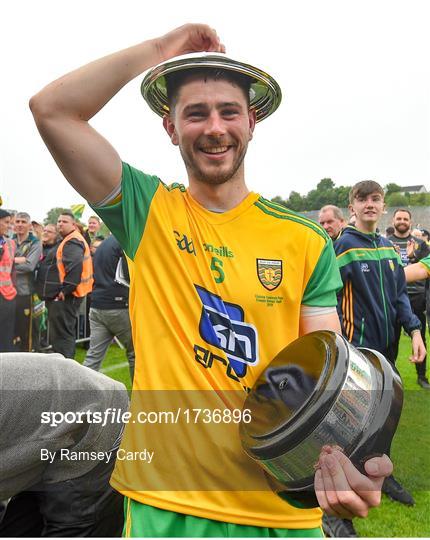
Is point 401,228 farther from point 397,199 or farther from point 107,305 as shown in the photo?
point 397,199

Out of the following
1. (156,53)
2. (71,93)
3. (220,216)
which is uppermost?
(156,53)

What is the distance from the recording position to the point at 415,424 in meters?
3.07

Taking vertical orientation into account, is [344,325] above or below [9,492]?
above

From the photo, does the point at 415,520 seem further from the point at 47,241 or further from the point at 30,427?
the point at 47,241

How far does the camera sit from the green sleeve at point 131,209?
1.26 m

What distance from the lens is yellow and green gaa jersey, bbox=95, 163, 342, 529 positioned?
1212 millimetres

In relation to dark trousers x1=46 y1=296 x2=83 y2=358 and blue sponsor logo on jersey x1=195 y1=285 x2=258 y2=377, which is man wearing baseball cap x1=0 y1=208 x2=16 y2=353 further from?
blue sponsor logo on jersey x1=195 y1=285 x2=258 y2=377

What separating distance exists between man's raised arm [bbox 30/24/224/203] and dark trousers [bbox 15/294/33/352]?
4178 millimetres

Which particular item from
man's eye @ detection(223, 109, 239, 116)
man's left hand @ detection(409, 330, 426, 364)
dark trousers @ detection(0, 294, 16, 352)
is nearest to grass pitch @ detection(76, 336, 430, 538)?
man's left hand @ detection(409, 330, 426, 364)

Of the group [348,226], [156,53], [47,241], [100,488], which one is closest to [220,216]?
[156,53]

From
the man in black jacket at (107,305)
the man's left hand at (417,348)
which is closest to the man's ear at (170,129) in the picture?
the man's left hand at (417,348)

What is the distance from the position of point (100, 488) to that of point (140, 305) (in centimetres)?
83

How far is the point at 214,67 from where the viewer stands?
123 centimetres

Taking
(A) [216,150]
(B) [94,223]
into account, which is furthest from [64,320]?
(A) [216,150]
